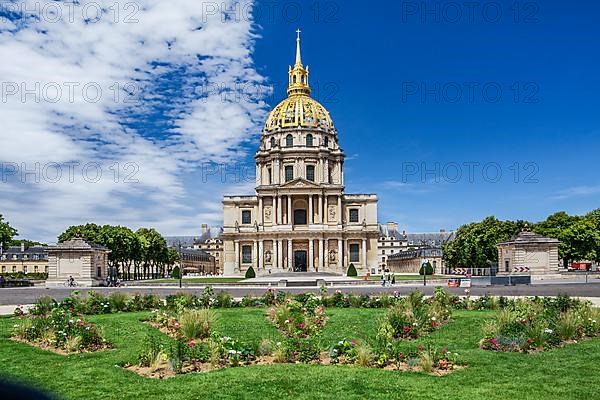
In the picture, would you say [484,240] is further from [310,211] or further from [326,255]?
[310,211]

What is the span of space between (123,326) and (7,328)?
151 inches

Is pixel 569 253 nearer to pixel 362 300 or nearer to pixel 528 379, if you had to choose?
pixel 362 300

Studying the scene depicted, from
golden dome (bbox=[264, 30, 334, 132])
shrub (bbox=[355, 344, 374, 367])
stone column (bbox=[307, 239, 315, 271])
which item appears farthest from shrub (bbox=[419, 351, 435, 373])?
golden dome (bbox=[264, 30, 334, 132])

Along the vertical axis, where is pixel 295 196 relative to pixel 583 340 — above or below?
above

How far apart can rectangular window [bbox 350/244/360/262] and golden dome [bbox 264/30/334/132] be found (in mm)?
24141

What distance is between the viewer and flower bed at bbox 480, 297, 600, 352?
1583 centimetres

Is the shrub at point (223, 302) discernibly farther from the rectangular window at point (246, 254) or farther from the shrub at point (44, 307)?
the rectangular window at point (246, 254)

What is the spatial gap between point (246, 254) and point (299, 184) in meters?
15.3

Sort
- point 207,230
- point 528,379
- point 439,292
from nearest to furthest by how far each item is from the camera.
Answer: point 528,379
point 439,292
point 207,230

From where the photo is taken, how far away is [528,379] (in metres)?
12.6

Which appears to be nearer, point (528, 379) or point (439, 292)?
point (528, 379)

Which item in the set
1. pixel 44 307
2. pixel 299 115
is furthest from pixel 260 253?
pixel 44 307

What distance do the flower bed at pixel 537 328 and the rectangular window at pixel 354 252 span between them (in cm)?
8278

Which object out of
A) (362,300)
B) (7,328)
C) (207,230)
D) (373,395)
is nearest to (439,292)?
(362,300)
